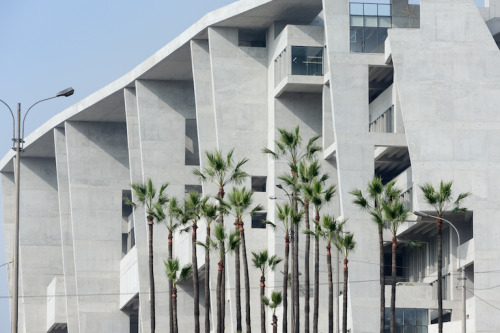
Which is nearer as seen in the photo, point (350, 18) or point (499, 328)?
point (499, 328)

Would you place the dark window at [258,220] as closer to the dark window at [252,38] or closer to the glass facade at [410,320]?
the dark window at [252,38]

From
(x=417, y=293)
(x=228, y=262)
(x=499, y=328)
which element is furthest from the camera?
(x=228, y=262)

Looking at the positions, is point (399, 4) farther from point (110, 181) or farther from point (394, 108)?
point (110, 181)

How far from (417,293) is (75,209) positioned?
40.3 meters

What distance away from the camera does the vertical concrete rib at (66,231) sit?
105500 millimetres

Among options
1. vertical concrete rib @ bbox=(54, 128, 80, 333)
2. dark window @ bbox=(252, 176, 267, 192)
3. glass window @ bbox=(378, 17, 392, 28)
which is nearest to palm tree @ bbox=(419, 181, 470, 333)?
glass window @ bbox=(378, 17, 392, 28)

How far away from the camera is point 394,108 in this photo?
2830 inches

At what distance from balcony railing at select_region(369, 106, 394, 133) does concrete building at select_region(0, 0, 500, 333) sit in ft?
0.40

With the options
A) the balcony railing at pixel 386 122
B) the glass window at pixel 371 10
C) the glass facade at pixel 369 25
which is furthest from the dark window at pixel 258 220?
the glass window at pixel 371 10

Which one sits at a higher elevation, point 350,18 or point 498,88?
point 350,18

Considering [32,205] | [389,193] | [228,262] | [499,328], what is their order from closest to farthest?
[389,193] → [499,328] → [228,262] → [32,205]

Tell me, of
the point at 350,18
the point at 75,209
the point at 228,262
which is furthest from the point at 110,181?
the point at 350,18

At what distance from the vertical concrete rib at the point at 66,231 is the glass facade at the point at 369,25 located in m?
39.6

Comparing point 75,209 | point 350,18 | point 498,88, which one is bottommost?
point 75,209
